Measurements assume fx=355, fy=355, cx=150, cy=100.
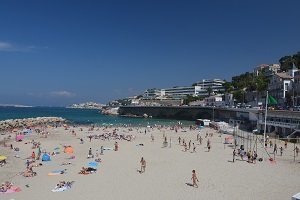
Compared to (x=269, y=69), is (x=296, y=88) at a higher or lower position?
lower

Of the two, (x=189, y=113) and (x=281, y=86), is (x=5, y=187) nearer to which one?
(x=281, y=86)

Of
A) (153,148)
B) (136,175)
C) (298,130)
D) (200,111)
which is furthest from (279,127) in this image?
(200,111)

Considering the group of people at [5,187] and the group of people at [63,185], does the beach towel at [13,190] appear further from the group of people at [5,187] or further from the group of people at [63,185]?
the group of people at [63,185]

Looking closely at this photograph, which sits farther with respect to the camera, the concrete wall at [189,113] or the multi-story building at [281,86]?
the multi-story building at [281,86]

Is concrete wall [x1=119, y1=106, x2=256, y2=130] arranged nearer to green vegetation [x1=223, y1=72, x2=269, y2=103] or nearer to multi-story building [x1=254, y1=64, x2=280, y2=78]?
green vegetation [x1=223, y1=72, x2=269, y2=103]

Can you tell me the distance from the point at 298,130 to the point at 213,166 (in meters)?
18.8

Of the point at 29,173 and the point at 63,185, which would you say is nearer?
the point at 63,185

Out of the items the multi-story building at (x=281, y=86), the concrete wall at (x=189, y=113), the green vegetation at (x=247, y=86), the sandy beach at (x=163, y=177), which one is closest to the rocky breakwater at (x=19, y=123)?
the concrete wall at (x=189, y=113)

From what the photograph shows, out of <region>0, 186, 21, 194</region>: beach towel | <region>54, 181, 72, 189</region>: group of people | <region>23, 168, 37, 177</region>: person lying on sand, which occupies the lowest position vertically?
<region>0, 186, 21, 194</region>: beach towel

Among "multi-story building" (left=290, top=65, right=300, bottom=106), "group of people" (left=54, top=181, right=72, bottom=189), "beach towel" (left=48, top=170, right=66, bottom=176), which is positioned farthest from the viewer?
"multi-story building" (left=290, top=65, right=300, bottom=106)

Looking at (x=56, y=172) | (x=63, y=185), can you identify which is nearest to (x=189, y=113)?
(x=56, y=172)

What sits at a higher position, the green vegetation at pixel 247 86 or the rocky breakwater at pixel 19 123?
the green vegetation at pixel 247 86

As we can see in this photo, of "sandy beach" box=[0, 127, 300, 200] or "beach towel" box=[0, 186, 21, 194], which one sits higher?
"sandy beach" box=[0, 127, 300, 200]

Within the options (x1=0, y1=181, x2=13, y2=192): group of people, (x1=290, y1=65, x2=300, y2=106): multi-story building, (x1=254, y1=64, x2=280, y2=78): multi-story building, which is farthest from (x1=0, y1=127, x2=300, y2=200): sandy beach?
(x1=254, y1=64, x2=280, y2=78): multi-story building
